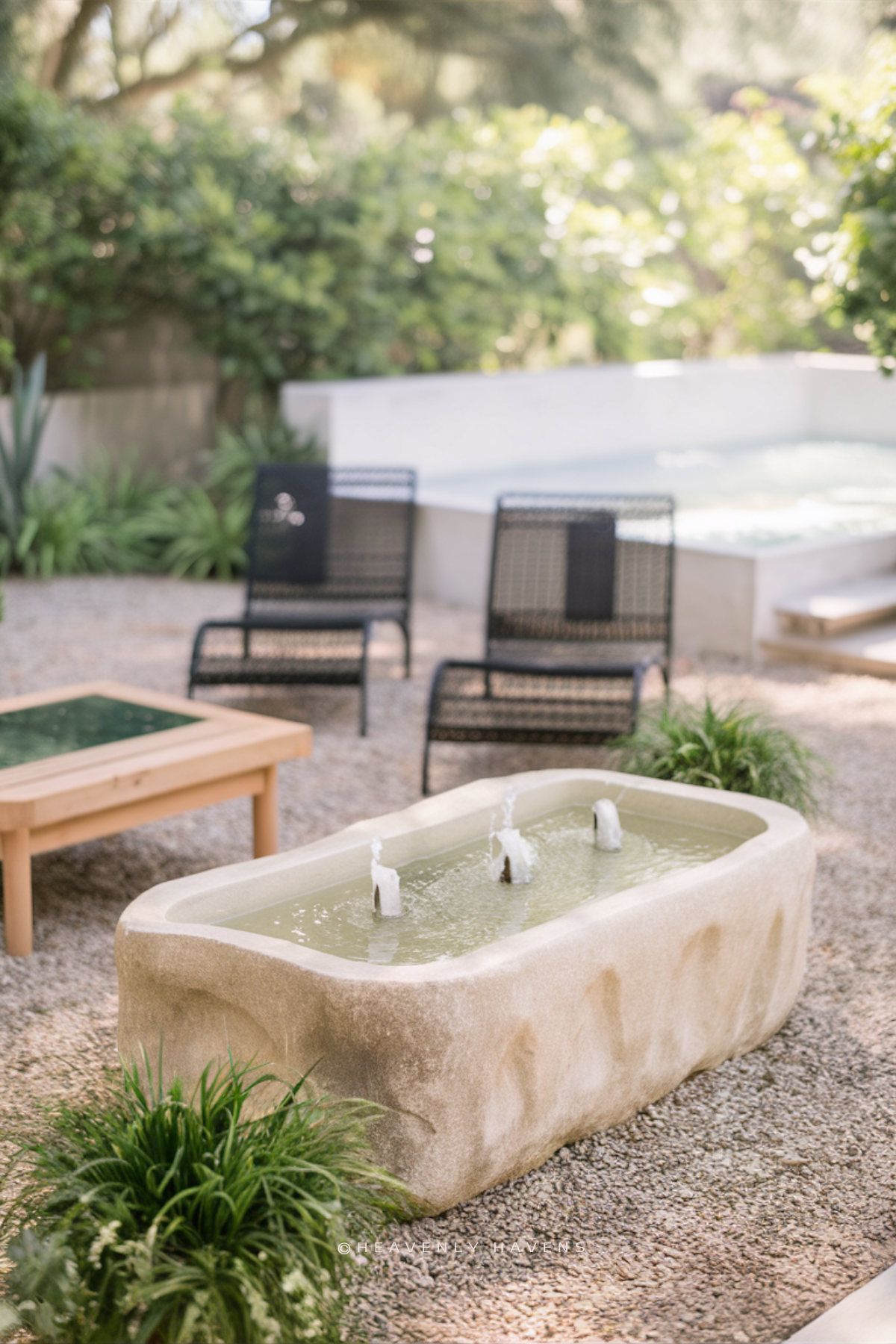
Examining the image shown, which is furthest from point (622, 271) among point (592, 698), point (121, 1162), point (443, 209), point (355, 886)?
point (121, 1162)

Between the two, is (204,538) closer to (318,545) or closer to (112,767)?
(318,545)

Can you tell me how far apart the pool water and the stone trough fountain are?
4309 millimetres

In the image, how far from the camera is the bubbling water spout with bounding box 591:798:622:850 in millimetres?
3367

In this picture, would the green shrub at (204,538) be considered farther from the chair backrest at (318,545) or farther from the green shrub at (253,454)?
the chair backrest at (318,545)

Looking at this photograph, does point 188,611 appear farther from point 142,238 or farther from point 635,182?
point 635,182

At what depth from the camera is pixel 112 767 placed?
3881 millimetres

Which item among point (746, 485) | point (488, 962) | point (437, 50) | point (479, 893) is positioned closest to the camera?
point (488, 962)

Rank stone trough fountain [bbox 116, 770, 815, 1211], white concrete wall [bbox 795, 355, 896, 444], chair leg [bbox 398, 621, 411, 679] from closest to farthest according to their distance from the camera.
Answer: stone trough fountain [bbox 116, 770, 815, 1211] < chair leg [bbox 398, 621, 411, 679] < white concrete wall [bbox 795, 355, 896, 444]

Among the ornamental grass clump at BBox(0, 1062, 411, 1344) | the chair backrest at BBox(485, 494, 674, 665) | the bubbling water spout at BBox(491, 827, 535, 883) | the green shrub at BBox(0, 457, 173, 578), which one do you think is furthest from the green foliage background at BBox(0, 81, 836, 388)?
the ornamental grass clump at BBox(0, 1062, 411, 1344)

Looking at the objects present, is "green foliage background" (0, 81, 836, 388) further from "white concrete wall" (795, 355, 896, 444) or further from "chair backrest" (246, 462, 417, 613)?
"chair backrest" (246, 462, 417, 613)

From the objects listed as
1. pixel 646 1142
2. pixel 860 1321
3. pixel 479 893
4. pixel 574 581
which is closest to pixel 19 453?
pixel 574 581

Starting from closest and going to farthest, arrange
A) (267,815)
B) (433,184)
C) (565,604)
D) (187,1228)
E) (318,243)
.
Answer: (187,1228) → (267,815) → (565,604) → (318,243) → (433,184)

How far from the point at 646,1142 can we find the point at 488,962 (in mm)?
636

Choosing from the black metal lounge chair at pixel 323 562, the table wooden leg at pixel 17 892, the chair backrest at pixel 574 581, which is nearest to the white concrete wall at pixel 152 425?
the black metal lounge chair at pixel 323 562
